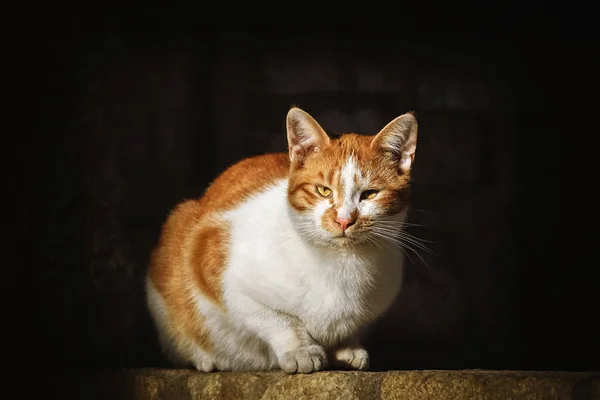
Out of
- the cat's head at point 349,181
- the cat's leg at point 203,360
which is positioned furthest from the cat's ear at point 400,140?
the cat's leg at point 203,360

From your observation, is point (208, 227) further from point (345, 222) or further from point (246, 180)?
point (345, 222)

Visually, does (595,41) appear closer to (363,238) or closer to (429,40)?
(429,40)

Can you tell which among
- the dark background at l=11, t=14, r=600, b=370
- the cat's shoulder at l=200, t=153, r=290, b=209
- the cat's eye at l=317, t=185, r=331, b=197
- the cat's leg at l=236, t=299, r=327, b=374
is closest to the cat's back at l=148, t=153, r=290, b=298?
the cat's shoulder at l=200, t=153, r=290, b=209

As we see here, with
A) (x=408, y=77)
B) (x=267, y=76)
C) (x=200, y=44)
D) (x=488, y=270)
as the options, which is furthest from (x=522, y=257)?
(x=200, y=44)

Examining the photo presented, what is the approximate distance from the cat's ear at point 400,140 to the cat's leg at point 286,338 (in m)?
0.57

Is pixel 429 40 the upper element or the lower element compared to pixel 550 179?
upper

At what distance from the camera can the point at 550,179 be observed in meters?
4.09

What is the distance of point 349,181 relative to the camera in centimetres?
240

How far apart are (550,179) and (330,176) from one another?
1.99 m

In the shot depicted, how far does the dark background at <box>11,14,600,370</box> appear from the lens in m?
3.87

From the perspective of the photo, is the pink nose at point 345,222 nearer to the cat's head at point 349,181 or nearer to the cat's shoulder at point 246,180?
the cat's head at point 349,181

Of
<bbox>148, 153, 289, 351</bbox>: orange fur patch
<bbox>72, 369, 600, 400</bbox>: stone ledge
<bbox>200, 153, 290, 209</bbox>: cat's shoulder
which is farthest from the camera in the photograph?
<bbox>200, 153, 290, 209</bbox>: cat's shoulder

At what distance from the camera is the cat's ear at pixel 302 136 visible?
2.50 meters

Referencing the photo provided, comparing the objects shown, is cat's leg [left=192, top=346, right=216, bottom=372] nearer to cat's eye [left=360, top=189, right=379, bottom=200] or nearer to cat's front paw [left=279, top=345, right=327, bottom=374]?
cat's front paw [left=279, top=345, right=327, bottom=374]
